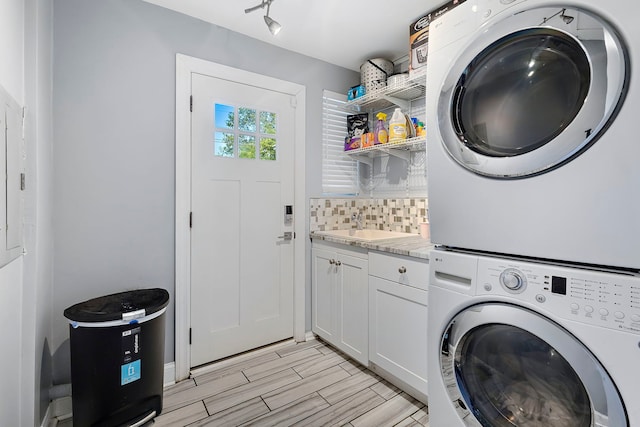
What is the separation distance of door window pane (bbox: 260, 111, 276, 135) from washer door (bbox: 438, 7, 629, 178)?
58.0 inches

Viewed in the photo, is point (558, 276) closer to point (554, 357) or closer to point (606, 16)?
point (554, 357)

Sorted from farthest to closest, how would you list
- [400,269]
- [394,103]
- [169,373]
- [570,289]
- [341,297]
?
[394,103] → [341,297] → [169,373] → [400,269] → [570,289]

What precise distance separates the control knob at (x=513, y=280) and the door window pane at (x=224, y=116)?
1902mm

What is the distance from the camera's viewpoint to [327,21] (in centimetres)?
201

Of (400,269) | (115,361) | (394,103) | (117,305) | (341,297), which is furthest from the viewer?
(394,103)

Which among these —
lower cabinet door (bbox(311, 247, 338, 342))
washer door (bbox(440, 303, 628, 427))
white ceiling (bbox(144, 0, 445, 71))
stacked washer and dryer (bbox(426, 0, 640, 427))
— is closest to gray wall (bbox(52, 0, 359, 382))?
white ceiling (bbox(144, 0, 445, 71))

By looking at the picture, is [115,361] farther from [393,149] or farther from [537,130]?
[393,149]

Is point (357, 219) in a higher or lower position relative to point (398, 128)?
lower

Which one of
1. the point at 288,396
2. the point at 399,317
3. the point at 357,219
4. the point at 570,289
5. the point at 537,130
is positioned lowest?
the point at 288,396

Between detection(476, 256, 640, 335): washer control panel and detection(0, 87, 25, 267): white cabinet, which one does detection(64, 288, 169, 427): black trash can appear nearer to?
detection(0, 87, 25, 267): white cabinet

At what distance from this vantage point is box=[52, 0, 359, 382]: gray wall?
5.25 feet

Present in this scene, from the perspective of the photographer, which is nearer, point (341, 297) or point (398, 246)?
point (398, 246)

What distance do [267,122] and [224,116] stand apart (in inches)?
13.0

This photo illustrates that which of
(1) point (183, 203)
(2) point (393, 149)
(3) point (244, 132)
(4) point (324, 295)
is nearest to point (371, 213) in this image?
(2) point (393, 149)
